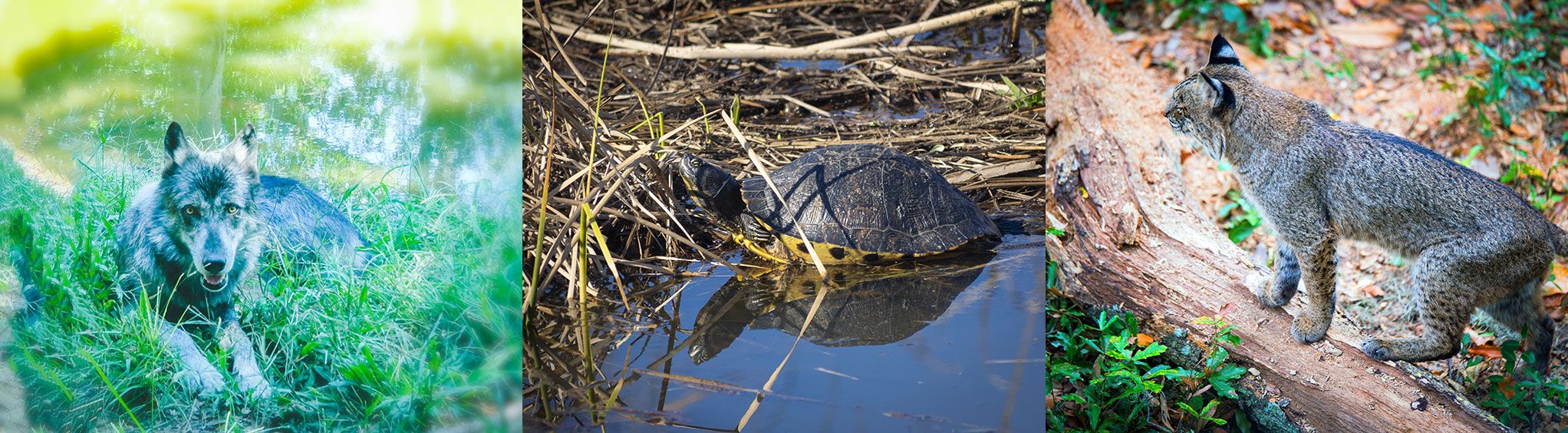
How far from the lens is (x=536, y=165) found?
3.02 metres

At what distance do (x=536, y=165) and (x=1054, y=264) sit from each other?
5.59ft

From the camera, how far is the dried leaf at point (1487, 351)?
221cm

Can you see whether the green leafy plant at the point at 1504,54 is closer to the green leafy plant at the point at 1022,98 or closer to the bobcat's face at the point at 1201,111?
the bobcat's face at the point at 1201,111

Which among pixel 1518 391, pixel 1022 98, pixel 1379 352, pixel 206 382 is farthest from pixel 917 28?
pixel 206 382

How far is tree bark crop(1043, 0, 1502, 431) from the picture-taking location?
84.6 inches

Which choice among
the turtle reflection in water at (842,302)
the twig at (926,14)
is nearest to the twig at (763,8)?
the twig at (926,14)

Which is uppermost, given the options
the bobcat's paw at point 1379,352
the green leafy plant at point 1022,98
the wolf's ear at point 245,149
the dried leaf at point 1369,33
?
the wolf's ear at point 245,149

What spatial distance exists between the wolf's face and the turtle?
1426 millimetres

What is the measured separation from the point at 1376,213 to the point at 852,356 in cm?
131

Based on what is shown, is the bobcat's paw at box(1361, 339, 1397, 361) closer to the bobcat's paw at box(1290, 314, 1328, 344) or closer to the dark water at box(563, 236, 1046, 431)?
the bobcat's paw at box(1290, 314, 1328, 344)

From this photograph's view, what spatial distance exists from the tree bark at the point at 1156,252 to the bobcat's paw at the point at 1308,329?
20 mm

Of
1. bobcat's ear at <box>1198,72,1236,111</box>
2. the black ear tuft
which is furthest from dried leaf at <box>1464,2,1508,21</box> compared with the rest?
bobcat's ear at <box>1198,72,1236,111</box>

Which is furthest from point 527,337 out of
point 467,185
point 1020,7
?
point 1020,7

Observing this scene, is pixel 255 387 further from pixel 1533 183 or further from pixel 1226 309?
pixel 1533 183
